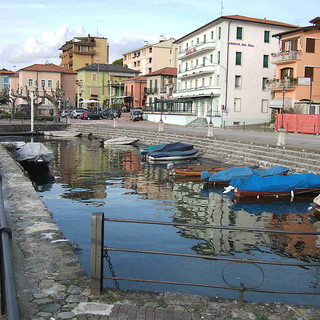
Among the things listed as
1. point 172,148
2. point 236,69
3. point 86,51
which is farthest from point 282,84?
point 86,51

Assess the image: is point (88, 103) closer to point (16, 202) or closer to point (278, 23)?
point (278, 23)

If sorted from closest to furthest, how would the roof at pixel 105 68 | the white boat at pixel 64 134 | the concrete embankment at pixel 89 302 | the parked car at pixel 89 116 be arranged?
the concrete embankment at pixel 89 302 → the white boat at pixel 64 134 → the parked car at pixel 89 116 → the roof at pixel 105 68

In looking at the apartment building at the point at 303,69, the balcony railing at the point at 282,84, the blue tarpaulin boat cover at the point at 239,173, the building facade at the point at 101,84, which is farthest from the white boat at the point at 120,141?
the building facade at the point at 101,84

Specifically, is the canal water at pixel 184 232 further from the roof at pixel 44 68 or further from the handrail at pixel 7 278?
the roof at pixel 44 68

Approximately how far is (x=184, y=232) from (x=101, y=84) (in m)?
92.7

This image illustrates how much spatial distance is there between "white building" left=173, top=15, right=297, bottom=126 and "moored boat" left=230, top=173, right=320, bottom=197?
39633 mm

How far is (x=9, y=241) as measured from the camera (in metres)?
4.50

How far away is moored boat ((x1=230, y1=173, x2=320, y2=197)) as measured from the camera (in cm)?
1802

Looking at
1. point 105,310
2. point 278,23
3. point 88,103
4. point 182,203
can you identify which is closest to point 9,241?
point 105,310

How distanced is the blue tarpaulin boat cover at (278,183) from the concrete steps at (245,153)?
283cm

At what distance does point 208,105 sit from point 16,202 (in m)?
51.8

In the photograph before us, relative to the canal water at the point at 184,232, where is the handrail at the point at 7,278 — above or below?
above

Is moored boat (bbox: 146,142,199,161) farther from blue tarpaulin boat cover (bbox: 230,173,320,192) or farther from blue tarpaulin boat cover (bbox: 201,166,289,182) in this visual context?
blue tarpaulin boat cover (bbox: 230,173,320,192)

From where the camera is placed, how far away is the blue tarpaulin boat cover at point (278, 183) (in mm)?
18016
